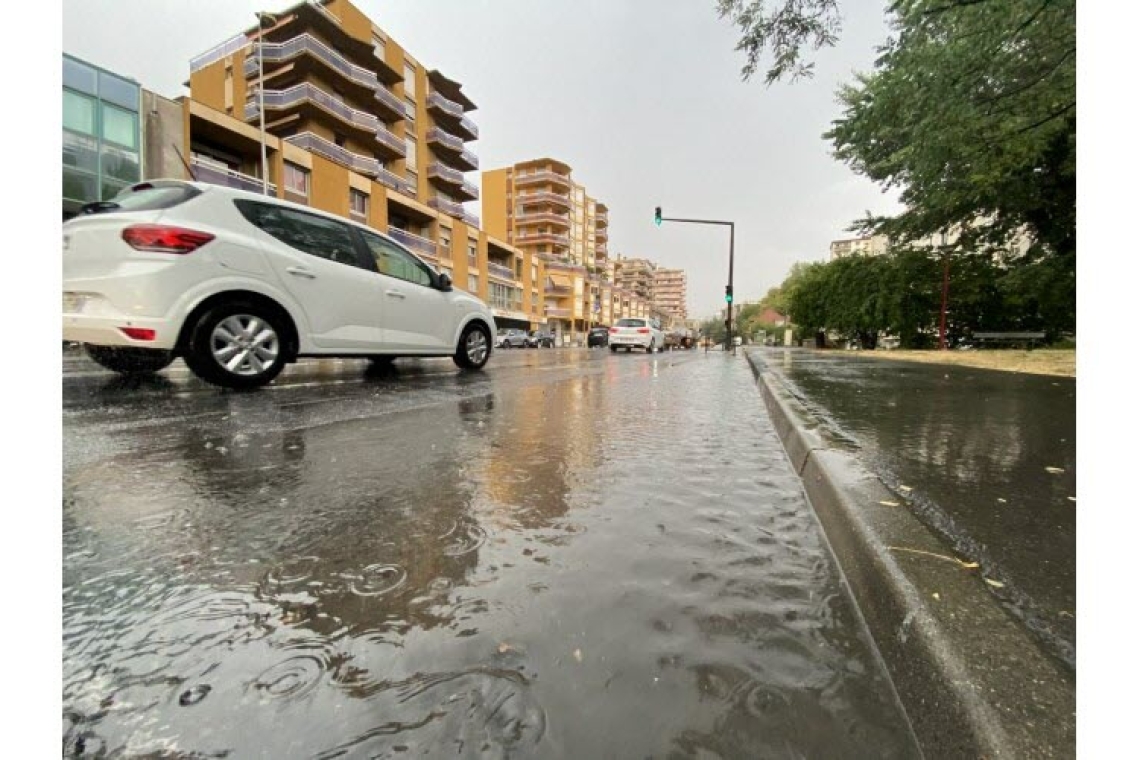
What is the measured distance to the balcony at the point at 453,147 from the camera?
3875cm

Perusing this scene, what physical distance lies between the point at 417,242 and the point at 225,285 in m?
Answer: 32.6

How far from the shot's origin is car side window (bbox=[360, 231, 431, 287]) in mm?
5785

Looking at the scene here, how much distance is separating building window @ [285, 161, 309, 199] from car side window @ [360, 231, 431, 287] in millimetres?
24283

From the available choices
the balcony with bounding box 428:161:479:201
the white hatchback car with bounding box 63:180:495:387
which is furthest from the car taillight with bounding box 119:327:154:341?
the balcony with bounding box 428:161:479:201

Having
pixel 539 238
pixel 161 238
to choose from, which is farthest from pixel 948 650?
pixel 539 238

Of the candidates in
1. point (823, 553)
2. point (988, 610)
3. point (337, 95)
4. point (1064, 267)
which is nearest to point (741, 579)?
point (823, 553)

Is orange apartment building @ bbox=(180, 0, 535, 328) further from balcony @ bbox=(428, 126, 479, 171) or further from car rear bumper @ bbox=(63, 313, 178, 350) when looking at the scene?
car rear bumper @ bbox=(63, 313, 178, 350)

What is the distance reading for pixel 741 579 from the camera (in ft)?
4.75

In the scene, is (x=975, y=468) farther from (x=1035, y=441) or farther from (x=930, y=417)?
(x=930, y=417)

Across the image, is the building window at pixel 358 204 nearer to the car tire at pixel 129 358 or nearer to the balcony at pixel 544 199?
the car tire at pixel 129 358

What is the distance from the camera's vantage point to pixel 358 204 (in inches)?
1179

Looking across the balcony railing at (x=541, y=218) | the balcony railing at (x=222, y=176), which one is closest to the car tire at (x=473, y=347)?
the balcony railing at (x=222, y=176)

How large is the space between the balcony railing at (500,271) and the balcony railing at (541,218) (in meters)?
16.1

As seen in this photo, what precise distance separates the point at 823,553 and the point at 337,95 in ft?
126
